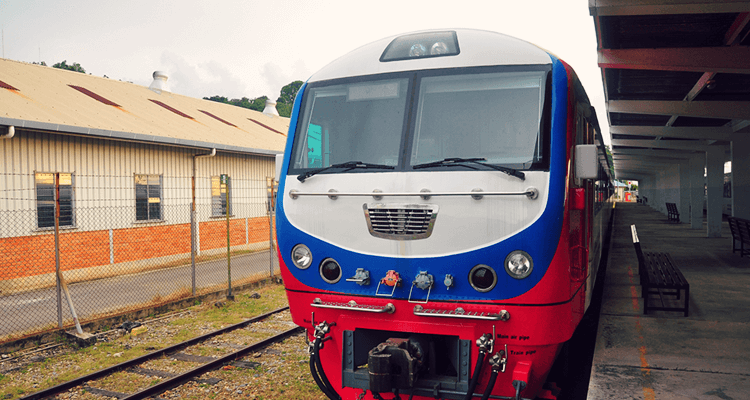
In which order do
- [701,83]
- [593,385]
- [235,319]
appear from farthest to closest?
[701,83] → [235,319] → [593,385]

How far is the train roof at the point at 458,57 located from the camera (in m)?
4.38

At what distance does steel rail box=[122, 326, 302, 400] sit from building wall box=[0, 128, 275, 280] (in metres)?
6.46

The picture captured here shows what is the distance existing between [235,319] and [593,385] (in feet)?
19.9

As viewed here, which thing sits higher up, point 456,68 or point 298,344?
point 456,68

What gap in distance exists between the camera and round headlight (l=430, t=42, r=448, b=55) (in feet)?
15.1

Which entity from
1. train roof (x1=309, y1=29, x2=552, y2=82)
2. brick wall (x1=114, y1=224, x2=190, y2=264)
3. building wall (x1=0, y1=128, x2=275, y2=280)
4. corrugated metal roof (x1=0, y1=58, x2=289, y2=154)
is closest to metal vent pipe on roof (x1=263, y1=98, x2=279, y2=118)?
corrugated metal roof (x1=0, y1=58, x2=289, y2=154)

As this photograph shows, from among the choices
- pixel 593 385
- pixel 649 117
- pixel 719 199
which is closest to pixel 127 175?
pixel 593 385

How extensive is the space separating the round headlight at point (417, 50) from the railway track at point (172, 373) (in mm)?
4142

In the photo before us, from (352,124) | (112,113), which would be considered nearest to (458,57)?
(352,124)

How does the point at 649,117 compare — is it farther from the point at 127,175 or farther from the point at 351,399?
the point at 351,399

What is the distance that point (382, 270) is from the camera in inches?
167

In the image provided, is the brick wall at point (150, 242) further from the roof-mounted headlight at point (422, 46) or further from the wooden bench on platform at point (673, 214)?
the wooden bench on platform at point (673, 214)

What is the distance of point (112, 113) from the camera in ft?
48.9

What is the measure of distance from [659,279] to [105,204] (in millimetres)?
12511
